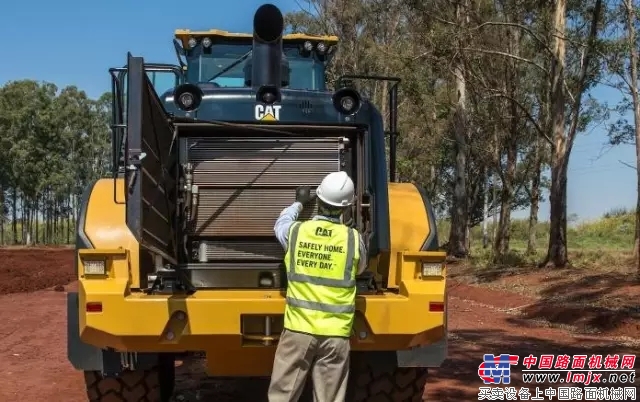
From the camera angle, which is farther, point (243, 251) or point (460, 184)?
point (460, 184)

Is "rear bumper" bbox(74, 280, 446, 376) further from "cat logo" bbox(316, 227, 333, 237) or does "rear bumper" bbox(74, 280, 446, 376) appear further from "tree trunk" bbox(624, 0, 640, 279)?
"tree trunk" bbox(624, 0, 640, 279)

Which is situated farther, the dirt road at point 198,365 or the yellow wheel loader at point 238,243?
the dirt road at point 198,365

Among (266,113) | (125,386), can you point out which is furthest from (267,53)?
(125,386)

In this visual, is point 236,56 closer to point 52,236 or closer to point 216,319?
point 216,319

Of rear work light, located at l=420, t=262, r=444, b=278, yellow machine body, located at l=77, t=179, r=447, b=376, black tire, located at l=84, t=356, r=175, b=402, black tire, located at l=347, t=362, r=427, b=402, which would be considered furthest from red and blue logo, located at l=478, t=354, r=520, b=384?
black tire, located at l=84, t=356, r=175, b=402

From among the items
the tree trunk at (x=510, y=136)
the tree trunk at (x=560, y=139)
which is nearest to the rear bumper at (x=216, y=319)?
the tree trunk at (x=560, y=139)

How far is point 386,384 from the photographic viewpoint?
6051 mm

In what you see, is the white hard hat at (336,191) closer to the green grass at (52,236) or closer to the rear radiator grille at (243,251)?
the rear radiator grille at (243,251)

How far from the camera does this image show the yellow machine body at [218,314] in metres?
5.08

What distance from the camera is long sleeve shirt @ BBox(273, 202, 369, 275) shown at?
5105 mm

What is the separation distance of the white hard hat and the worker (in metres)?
0.02

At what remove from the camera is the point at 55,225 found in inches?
2456

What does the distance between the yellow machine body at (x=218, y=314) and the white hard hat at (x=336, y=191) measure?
68 cm

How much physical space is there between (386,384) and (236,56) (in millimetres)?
3538
